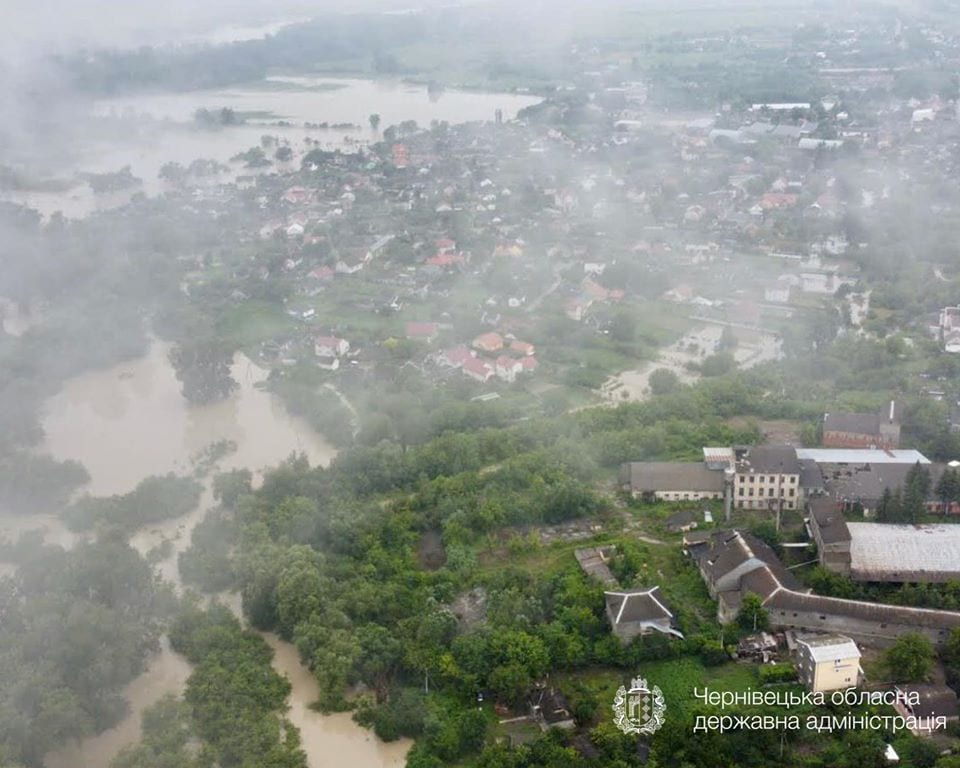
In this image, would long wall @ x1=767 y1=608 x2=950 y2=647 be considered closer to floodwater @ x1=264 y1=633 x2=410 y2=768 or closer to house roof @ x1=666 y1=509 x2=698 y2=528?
house roof @ x1=666 y1=509 x2=698 y2=528

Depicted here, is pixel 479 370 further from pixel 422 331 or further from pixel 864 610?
pixel 864 610

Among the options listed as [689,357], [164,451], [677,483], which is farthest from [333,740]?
[689,357]

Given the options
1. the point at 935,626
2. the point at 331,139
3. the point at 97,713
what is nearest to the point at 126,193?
the point at 331,139

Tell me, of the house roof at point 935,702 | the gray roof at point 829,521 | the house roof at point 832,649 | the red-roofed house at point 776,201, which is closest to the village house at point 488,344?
the gray roof at point 829,521

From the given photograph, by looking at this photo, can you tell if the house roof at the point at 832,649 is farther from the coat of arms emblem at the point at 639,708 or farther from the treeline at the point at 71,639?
the treeline at the point at 71,639

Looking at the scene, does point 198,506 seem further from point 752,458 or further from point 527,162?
point 527,162

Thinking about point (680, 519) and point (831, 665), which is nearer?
point (831, 665)
